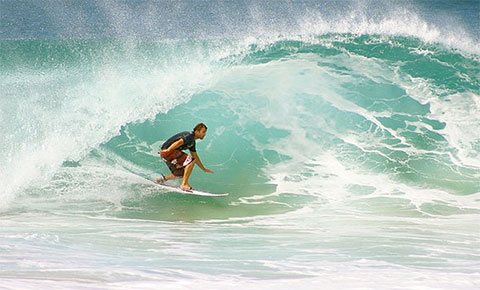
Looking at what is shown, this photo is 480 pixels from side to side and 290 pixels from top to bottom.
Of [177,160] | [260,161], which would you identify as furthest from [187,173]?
[260,161]

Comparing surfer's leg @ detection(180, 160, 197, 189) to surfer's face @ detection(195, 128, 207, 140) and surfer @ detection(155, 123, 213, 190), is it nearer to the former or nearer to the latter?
surfer @ detection(155, 123, 213, 190)

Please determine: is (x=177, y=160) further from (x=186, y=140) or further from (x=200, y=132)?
(x=200, y=132)

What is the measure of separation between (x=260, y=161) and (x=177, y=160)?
9.40ft

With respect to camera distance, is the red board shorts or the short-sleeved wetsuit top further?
the red board shorts

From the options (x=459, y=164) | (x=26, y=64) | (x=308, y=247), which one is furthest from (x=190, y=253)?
(x=26, y=64)

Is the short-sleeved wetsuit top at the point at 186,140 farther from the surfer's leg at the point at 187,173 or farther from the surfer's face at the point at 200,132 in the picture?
the surfer's leg at the point at 187,173

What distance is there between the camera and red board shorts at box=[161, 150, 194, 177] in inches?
344

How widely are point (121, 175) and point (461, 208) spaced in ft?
17.2

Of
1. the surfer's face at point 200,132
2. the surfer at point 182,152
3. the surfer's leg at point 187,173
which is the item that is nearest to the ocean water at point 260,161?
the surfer's leg at point 187,173

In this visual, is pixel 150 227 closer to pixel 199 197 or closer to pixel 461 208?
pixel 199 197

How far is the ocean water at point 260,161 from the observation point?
6.40 m

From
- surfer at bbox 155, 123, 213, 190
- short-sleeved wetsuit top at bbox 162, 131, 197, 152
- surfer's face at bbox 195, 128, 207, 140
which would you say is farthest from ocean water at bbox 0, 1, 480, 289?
surfer's face at bbox 195, 128, 207, 140

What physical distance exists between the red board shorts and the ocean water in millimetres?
719

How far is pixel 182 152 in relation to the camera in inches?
347
